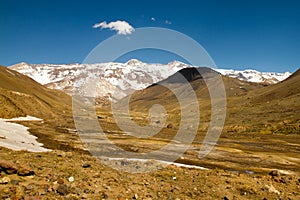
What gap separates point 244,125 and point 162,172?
5813 inches

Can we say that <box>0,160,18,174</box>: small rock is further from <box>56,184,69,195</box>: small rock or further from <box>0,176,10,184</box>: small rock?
<box>56,184,69,195</box>: small rock

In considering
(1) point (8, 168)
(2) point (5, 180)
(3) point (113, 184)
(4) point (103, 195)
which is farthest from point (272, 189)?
(2) point (5, 180)

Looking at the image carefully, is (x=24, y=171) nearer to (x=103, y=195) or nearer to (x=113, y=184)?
(x=103, y=195)

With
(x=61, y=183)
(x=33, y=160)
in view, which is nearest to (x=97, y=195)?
(x=61, y=183)

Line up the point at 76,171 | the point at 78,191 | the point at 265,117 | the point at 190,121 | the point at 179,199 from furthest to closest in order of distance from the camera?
the point at 190,121 < the point at 265,117 < the point at 76,171 < the point at 179,199 < the point at 78,191

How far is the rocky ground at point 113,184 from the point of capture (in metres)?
17.2

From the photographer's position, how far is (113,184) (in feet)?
67.3

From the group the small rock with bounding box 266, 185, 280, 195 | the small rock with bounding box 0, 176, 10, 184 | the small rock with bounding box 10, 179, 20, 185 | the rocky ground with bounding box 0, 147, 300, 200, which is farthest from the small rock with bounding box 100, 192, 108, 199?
the small rock with bounding box 266, 185, 280, 195

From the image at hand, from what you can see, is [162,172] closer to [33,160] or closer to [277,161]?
[33,160]

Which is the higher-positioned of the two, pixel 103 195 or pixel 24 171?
pixel 24 171

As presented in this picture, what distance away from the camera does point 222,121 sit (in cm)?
18000

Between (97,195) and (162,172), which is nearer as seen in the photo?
(97,195)

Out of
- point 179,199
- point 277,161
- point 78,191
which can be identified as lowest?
point 277,161

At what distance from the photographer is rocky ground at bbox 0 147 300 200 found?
1720cm
